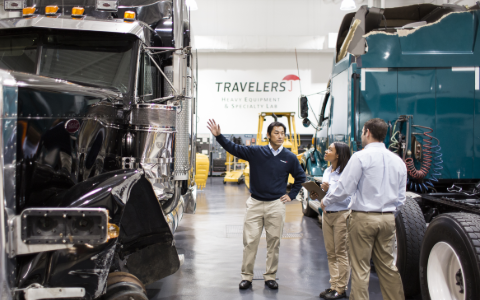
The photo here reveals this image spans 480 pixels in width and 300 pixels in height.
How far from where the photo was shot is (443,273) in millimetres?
3301

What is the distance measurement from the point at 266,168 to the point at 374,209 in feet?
4.72

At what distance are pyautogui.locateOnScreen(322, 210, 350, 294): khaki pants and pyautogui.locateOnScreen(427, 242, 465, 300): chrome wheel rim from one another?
852 mm

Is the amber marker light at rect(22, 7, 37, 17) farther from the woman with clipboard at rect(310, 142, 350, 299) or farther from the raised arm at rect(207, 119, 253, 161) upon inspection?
the woman with clipboard at rect(310, 142, 350, 299)

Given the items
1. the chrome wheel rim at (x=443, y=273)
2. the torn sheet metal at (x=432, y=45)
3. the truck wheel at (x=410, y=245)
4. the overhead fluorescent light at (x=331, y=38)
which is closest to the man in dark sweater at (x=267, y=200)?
the truck wheel at (x=410, y=245)

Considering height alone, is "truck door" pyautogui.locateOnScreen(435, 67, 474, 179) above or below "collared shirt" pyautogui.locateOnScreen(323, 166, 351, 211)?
above

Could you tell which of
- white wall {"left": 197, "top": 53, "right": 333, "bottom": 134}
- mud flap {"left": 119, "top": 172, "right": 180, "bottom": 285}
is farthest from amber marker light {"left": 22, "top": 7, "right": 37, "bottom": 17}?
white wall {"left": 197, "top": 53, "right": 333, "bottom": 134}

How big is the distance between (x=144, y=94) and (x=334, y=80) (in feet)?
10.6

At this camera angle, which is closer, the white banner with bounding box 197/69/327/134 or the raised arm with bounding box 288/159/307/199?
the raised arm with bounding box 288/159/307/199

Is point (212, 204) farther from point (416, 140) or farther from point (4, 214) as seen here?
point (4, 214)

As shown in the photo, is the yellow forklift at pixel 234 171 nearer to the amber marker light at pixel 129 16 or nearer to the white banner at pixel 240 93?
the white banner at pixel 240 93

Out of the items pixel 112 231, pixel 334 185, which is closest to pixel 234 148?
pixel 334 185

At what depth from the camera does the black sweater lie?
169 inches

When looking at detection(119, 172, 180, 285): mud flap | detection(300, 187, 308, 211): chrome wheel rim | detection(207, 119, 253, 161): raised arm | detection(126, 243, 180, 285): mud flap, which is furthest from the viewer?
detection(300, 187, 308, 211): chrome wheel rim

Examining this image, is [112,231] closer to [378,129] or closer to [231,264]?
[378,129]
